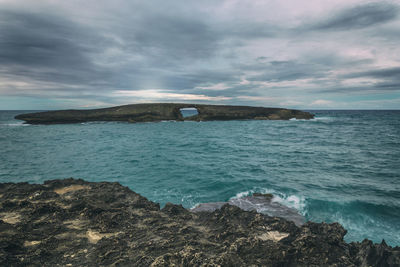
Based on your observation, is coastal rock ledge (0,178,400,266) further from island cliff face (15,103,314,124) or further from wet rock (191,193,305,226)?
island cliff face (15,103,314,124)

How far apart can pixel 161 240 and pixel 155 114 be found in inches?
3007

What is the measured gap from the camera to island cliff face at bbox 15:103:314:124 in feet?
221

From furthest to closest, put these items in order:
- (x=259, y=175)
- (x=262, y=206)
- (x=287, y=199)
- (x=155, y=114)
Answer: (x=155, y=114)
(x=259, y=175)
(x=287, y=199)
(x=262, y=206)

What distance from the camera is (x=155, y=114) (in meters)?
77.8

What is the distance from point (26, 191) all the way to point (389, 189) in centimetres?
1843

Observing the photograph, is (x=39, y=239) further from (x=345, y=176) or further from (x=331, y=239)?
(x=345, y=176)

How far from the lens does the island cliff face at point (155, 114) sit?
67.3 metres

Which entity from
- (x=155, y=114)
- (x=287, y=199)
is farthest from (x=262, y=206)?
(x=155, y=114)

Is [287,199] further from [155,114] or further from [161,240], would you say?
[155,114]

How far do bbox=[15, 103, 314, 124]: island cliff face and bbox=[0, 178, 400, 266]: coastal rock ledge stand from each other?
70018 mm

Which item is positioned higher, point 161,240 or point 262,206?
point 161,240

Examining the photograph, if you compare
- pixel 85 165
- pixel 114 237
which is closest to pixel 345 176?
pixel 114 237

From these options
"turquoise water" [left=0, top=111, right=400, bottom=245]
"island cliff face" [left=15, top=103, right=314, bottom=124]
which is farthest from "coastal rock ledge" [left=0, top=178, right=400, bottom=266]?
"island cliff face" [left=15, top=103, right=314, bottom=124]

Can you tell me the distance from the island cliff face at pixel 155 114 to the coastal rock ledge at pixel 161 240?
7002 cm
